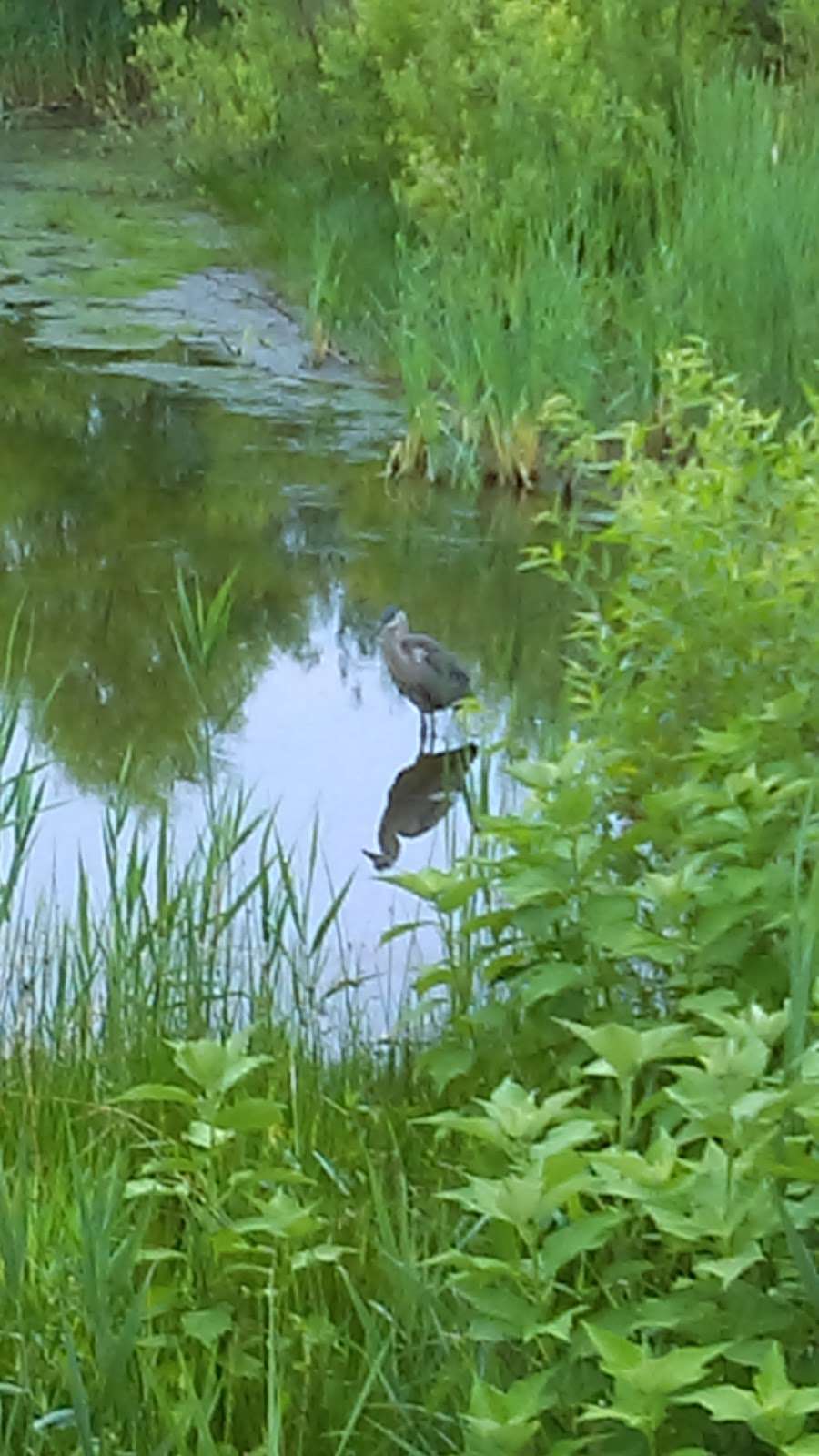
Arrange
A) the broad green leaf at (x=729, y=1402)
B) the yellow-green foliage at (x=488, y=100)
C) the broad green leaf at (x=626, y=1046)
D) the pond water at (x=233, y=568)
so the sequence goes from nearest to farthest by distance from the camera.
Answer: the broad green leaf at (x=729, y=1402) < the broad green leaf at (x=626, y=1046) < the pond water at (x=233, y=568) < the yellow-green foliage at (x=488, y=100)

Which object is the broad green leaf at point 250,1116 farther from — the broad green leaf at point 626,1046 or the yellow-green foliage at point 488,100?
the yellow-green foliage at point 488,100

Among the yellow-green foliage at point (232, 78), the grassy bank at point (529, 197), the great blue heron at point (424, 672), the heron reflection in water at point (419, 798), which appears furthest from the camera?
the yellow-green foliage at point (232, 78)

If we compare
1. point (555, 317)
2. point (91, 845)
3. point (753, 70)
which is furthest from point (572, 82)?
point (91, 845)

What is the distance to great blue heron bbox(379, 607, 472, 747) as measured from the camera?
4.11m

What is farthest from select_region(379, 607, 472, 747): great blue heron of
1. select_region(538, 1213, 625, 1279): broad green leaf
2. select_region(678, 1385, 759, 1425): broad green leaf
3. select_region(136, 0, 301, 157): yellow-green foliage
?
select_region(136, 0, 301, 157): yellow-green foliage

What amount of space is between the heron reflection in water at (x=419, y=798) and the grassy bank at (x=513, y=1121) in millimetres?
544

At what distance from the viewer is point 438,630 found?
4.92 metres

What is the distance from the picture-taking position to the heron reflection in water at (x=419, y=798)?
11.9 ft

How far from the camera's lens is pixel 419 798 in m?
→ 3.87

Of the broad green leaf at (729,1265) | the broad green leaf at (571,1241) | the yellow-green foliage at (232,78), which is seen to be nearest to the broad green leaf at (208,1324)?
the broad green leaf at (571,1241)

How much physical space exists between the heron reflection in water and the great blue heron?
113mm

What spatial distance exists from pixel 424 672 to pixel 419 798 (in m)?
0.34

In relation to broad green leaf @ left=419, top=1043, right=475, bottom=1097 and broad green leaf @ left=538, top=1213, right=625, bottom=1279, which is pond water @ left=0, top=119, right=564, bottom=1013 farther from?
broad green leaf @ left=538, top=1213, right=625, bottom=1279

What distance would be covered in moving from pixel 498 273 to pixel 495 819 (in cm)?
444
